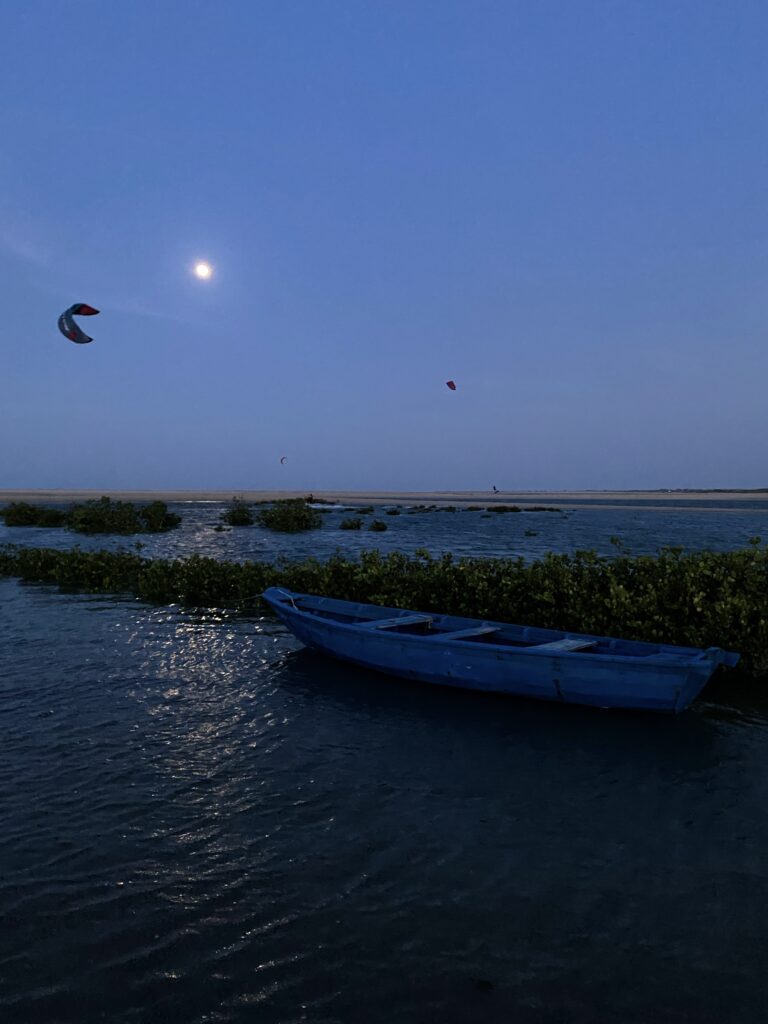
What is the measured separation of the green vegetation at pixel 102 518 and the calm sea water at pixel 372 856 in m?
41.9

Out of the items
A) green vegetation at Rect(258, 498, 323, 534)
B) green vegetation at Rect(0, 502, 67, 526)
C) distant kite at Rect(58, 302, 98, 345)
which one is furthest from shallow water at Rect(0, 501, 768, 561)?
distant kite at Rect(58, 302, 98, 345)

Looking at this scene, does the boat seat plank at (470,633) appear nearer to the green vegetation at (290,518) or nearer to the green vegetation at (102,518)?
the green vegetation at (290,518)

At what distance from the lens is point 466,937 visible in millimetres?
5887

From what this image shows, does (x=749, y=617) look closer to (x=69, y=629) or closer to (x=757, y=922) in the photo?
(x=757, y=922)

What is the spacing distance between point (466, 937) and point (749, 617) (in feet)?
34.2

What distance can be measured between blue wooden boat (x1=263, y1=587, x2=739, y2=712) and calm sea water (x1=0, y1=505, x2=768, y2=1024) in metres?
0.48

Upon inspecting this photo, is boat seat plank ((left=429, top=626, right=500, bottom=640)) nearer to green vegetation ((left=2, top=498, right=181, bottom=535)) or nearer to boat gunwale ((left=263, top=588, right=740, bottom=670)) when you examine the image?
boat gunwale ((left=263, top=588, right=740, bottom=670))

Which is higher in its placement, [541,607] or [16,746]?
[541,607]

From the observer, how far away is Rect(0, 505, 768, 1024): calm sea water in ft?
17.3

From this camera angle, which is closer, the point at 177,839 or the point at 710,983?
the point at 710,983

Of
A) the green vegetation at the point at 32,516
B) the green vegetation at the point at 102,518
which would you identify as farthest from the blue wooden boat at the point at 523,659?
the green vegetation at the point at 32,516

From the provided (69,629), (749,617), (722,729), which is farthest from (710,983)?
(69,629)

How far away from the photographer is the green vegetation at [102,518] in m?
52.2

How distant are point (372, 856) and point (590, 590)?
9937mm
